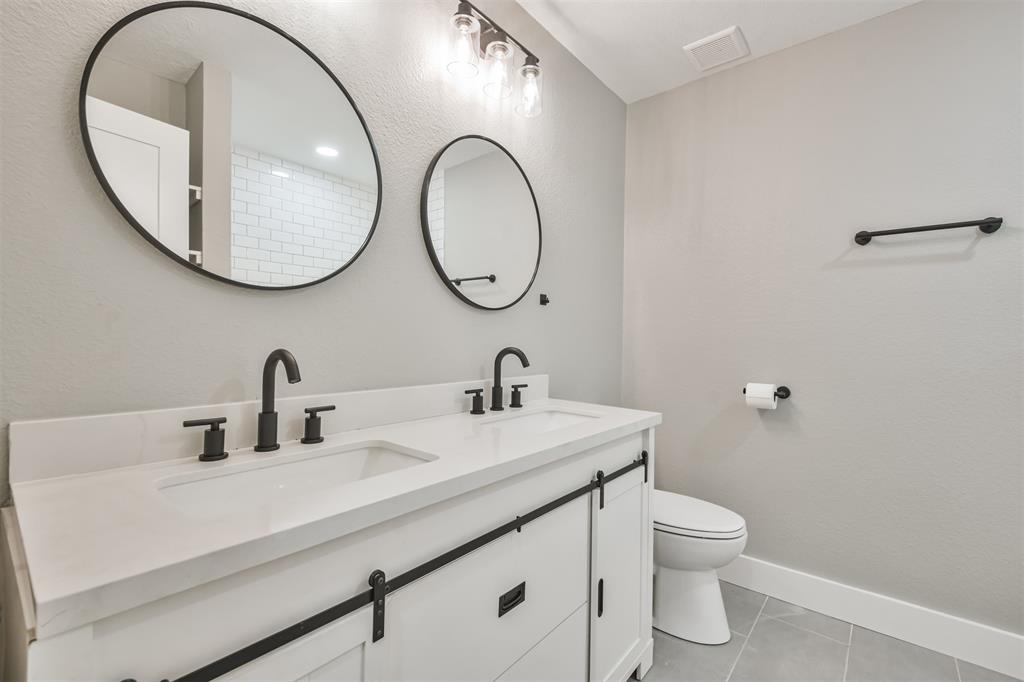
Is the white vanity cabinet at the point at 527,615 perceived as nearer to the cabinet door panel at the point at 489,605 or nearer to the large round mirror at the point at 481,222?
the cabinet door panel at the point at 489,605

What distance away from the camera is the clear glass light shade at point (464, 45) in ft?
4.82

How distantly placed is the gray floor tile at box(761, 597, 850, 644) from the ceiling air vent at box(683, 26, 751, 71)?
2.46 meters

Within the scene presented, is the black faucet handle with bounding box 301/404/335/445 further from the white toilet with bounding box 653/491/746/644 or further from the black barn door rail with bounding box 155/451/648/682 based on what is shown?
the white toilet with bounding box 653/491/746/644

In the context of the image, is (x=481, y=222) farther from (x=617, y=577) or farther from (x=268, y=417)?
(x=617, y=577)

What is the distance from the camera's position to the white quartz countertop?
45cm

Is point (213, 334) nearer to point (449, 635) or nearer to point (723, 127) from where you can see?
point (449, 635)

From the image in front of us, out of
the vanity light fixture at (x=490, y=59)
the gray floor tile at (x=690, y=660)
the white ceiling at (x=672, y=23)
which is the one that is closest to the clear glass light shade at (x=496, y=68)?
the vanity light fixture at (x=490, y=59)

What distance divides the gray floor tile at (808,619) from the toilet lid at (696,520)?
1.69ft

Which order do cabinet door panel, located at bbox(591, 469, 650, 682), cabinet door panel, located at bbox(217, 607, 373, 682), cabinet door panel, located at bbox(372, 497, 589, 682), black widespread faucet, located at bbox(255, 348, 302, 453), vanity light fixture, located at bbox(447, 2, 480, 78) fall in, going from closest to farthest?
cabinet door panel, located at bbox(217, 607, 373, 682) → cabinet door panel, located at bbox(372, 497, 589, 682) → black widespread faucet, located at bbox(255, 348, 302, 453) → cabinet door panel, located at bbox(591, 469, 650, 682) → vanity light fixture, located at bbox(447, 2, 480, 78)

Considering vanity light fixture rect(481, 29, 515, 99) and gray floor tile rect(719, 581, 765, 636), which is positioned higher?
vanity light fixture rect(481, 29, 515, 99)

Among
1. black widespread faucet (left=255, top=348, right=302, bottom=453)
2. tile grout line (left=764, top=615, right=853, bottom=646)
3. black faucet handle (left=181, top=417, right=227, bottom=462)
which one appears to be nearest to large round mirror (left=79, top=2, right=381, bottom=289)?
black widespread faucet (left=255, top=348, right=302, bottom=453)

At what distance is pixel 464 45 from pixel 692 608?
2169mm

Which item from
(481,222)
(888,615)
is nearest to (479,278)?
(481,222)

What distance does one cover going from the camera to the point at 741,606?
196 centimetres
